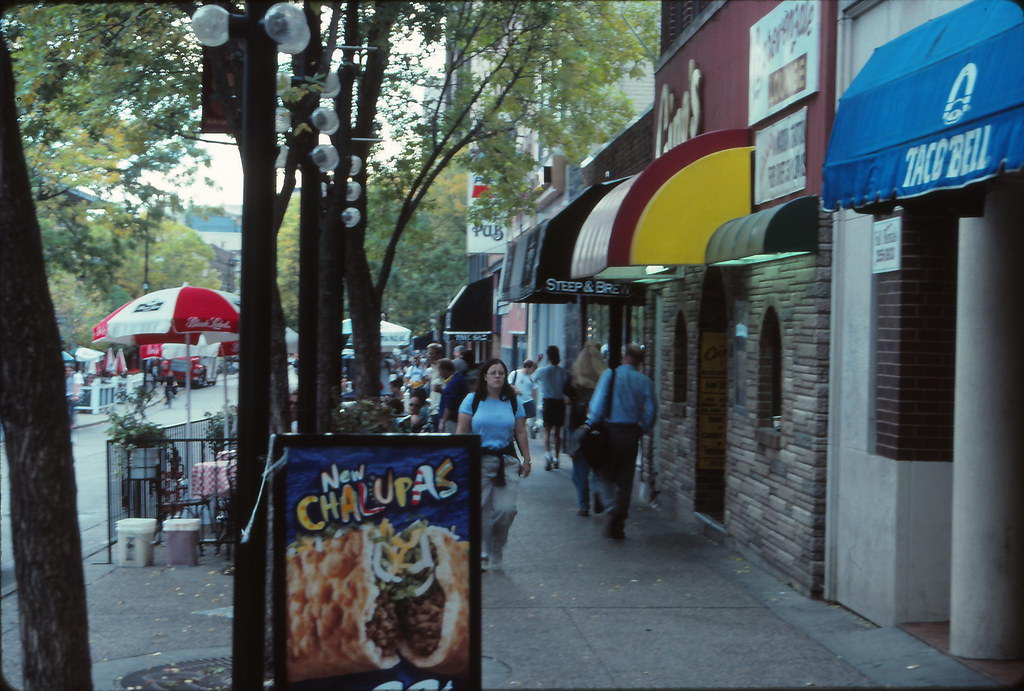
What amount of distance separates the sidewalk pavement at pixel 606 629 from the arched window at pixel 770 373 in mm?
1349

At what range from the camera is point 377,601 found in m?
6.01

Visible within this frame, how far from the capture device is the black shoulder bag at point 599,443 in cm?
1266

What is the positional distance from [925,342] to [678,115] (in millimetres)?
7367

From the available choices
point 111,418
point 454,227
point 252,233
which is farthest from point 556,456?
point 454,227

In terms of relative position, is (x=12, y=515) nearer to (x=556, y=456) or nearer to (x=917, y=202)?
(x=917, y=202)

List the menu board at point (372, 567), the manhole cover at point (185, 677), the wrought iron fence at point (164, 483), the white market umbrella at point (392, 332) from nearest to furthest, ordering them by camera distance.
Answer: the menu board at point (372, 567), the manhole cover at point (185, 677), the wrought iron fence at point (164, 483), the white market umbrella at point (392, 332)

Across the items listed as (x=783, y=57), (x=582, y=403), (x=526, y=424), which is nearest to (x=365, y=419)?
(x=526, y=424)

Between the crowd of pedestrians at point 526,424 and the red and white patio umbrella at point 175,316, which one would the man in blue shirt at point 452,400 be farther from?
the red and white patio umbrella at point 175,316

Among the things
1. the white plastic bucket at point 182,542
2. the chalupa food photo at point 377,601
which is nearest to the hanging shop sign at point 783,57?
the chalupa food photo at point 377,601

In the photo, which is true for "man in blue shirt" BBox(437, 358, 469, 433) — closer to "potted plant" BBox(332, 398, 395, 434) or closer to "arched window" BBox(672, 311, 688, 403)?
"potted plant" BBox(332, 398, 395, 434)

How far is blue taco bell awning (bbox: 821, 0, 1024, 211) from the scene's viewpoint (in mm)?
6004

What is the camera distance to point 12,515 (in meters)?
5.55

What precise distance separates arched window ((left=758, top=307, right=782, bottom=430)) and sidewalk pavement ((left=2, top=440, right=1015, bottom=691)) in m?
1.35

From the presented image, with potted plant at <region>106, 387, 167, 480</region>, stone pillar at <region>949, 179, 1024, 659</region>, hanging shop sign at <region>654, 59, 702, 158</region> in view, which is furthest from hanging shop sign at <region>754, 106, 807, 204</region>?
potted plant at <region>106, 387, 167, 480</region>
